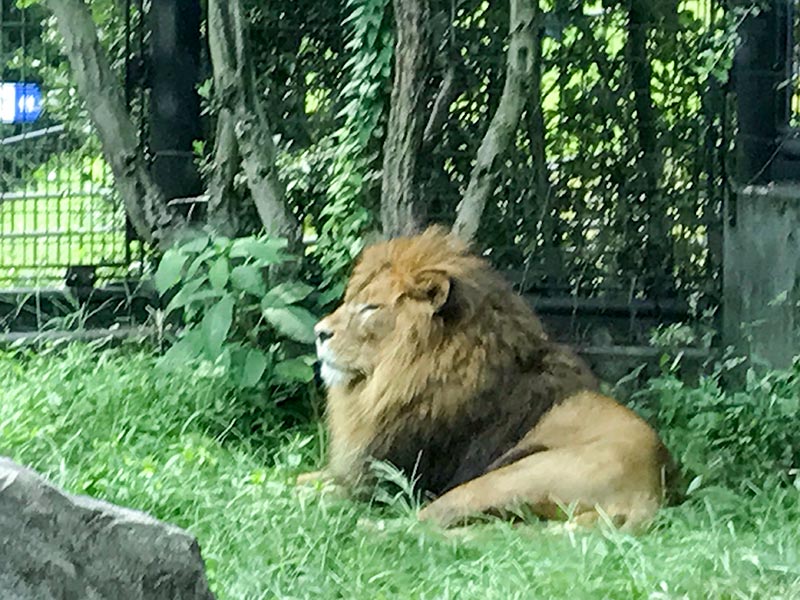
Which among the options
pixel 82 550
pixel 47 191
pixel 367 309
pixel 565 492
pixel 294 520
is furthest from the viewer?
pixel 47 191

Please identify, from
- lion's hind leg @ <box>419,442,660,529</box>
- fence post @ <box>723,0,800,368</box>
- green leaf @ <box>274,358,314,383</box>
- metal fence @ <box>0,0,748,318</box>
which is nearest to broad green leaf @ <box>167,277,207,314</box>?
green leaf @ <box>274,358,314,383</box>

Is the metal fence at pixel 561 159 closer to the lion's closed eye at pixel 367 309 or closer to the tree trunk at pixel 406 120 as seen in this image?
the tree trunk at pixel 406 120

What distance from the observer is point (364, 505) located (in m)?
4.75

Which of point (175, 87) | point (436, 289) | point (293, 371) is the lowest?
point (293, 371)

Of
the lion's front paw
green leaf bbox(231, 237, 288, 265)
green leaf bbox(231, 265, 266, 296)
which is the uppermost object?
green leaf bbox(231, 237, 288, 265)

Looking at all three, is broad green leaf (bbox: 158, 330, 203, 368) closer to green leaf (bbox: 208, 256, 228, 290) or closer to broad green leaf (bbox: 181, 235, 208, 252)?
green leaf (bbox: 208, 256, 228, 290)

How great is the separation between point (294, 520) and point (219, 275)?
168cm

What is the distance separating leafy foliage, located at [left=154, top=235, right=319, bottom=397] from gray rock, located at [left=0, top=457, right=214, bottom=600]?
9.29 ft

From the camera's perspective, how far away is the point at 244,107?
6.08 m

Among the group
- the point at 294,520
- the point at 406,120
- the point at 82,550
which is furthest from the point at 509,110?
the point at 82,550

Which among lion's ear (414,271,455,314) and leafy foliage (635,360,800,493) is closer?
lion's ear (414,271,455,314)

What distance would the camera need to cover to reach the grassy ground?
3691 mm

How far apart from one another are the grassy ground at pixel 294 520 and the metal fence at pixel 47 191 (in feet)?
3.64

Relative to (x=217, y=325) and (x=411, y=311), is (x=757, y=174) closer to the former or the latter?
(x=411, y=311)
